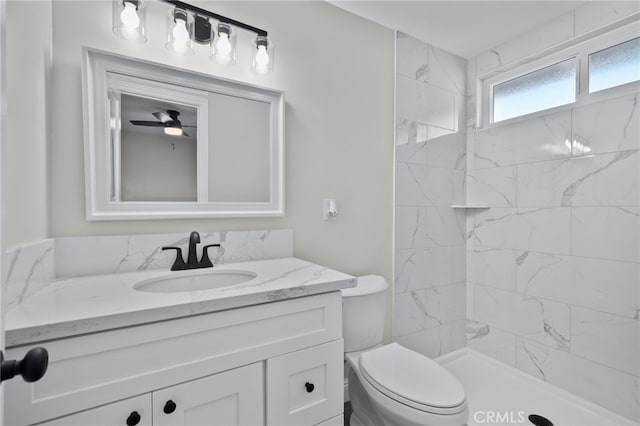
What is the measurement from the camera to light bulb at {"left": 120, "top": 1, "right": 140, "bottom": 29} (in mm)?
1243

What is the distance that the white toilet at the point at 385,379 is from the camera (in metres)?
1.15

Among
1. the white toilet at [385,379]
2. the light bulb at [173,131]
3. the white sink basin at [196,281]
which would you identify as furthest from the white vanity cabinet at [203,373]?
the light bulb at [173,131]

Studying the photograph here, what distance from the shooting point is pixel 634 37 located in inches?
66.9

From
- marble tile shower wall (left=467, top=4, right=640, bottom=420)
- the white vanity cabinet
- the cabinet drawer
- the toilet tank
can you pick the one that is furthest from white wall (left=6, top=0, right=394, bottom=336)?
marble tile shower wall (left=467, top=4, right=640, bottom=420)

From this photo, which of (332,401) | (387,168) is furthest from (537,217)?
(332,401)

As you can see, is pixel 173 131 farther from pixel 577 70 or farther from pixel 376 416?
pixel 577 70

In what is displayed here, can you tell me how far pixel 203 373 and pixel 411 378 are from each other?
0.84m

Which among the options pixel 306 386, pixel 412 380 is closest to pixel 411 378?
pixel 412 380

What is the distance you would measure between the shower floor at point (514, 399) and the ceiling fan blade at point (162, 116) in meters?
2.16

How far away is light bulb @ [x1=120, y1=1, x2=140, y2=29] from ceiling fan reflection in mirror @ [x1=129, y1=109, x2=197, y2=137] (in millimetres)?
336

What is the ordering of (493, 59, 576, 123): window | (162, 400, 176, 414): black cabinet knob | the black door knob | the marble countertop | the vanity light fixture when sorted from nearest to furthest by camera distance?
the black door knob → the marble countertop → (162, 400, 176, 414): black cabinet knob → the vanity light fixture → (493, 59, 576, 123): window

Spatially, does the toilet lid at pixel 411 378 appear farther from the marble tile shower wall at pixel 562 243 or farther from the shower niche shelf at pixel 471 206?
the shower niche shelf at pixel 471 206

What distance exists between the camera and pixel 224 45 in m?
1.44

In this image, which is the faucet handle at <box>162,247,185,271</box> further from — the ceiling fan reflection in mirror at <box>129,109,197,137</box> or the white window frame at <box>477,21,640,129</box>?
the white window frame at <box>477,21,640,129</box>
